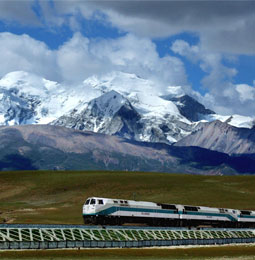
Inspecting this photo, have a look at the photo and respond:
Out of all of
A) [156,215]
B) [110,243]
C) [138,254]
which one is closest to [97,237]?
[110,243]

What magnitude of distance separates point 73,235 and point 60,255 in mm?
11843

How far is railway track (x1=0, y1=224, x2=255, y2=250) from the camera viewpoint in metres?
84.9

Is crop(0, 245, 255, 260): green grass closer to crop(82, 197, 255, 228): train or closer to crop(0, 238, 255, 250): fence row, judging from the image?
crop(0, 238, 255, 250): fence row

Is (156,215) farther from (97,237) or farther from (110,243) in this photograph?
(110,243)

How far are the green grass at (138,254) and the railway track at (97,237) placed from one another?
2.43m

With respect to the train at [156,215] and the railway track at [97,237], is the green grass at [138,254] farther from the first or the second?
the train at [156,215]

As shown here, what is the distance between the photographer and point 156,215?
123625mm

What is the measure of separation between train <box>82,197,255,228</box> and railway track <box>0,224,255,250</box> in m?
9.11

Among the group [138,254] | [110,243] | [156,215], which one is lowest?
[138,254]

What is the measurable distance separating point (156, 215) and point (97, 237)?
31.2 m

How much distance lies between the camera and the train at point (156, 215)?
111188 mm

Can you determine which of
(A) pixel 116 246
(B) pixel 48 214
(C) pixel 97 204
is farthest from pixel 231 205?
(A) pixel 116 246

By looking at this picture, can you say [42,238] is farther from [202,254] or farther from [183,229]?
[183,229]

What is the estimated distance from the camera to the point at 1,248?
81188 millimetres
